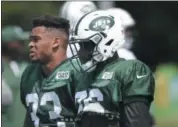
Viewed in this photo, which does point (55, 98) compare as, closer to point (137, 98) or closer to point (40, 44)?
point (40, 44)

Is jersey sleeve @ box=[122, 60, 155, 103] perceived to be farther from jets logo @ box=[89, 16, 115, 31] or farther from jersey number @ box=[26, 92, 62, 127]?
jersey number @ box=[26, 92, 62, 127]

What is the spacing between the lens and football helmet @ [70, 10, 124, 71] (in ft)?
9.65

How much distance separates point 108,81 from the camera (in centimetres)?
282

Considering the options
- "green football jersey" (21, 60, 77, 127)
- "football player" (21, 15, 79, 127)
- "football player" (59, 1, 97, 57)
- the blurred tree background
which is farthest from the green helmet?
"green football jersey" (21, 60, 77, 127)

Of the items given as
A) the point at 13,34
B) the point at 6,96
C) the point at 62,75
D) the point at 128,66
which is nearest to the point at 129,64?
the point at 128,66

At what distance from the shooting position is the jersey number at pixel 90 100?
283 cm

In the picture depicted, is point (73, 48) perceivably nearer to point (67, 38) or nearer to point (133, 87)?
point (67, 38)

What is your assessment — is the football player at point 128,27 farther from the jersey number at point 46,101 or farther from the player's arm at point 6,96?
the jersey number at point 46,101

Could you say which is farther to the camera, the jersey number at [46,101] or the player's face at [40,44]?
the player's face at [40,44]

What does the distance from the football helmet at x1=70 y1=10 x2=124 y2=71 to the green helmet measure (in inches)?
42.3

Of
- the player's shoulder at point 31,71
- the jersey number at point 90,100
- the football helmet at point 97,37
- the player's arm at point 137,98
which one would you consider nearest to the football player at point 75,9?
the player's shoulder at point 31,71

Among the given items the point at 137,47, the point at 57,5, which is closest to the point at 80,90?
the point at 57,5

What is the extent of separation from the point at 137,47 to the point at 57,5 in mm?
686

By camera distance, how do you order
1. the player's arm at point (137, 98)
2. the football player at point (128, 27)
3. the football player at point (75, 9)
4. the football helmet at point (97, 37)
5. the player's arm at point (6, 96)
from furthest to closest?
the football player at point (128, 27), the football player at point (75, 9), the player's arm at point (6, 96), the football helmet at point (97, 37), the player's arm at point (137, 98)
